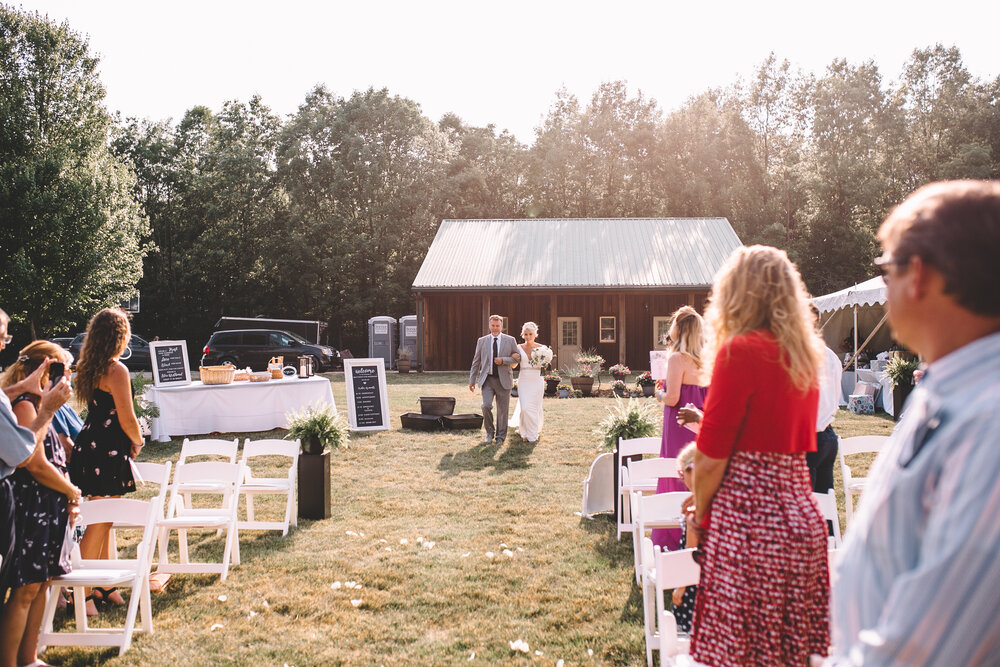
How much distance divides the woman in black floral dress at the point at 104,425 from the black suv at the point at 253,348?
20.1m

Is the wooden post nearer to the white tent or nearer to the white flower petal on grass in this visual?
the white tent

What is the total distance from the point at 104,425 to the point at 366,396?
7.32 meters

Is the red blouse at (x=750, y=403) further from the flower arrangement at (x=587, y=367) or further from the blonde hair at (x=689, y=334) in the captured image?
the flower arrangement at (x=587, y=367)

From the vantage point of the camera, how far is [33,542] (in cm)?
354

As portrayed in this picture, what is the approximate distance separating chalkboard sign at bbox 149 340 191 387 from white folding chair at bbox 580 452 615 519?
321 inches

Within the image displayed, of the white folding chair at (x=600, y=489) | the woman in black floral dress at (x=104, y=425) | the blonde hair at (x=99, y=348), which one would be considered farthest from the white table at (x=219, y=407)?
the blonde hair at (x=99, y=348)

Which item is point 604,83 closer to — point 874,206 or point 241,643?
point 874,206

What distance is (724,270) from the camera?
263cm

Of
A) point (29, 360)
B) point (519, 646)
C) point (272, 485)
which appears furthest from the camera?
point (272, 485)

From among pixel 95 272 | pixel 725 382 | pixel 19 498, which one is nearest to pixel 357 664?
pixel 19 498

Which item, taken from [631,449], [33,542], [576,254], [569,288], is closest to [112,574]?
[33,542]

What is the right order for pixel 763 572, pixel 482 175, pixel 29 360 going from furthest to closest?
pixel 482 175 < pixel 29 360 < pixel 763 572

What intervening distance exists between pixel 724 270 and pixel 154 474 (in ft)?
13.8

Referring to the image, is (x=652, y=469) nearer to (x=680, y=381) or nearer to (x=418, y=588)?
(x=680, y=381)
